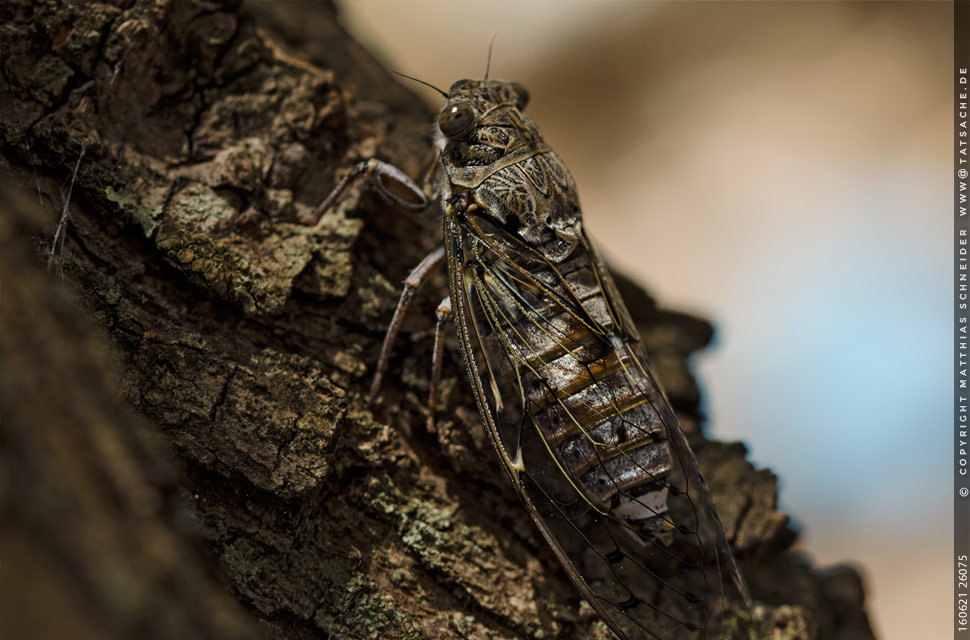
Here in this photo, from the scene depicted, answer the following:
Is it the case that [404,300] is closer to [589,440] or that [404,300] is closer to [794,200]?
[589,440]

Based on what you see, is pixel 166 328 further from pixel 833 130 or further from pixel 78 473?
pixel 833 130

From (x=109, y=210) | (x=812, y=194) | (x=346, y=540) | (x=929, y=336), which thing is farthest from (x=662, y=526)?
(x=812, y=194)

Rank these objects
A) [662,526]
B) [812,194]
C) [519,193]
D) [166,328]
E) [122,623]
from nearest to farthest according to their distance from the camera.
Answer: [122,623] < [166,328] < [662,526] < [519,193] < [812,194]

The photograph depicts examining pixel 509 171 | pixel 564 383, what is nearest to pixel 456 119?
pixel 509 171

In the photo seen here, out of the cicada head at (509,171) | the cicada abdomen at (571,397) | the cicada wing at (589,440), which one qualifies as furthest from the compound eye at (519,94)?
the cicada wing at (589,440)

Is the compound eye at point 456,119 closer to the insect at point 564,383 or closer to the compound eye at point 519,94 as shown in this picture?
the insect at point 564,383

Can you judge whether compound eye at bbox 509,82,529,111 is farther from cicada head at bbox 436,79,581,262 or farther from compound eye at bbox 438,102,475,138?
compound eye at bbox 438,102,475,138
